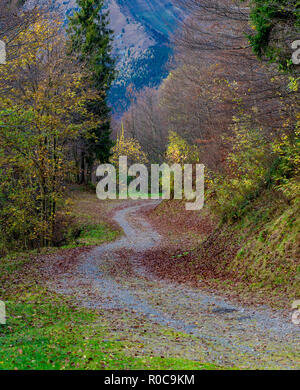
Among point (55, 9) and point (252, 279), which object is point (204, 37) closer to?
point (55, 9)

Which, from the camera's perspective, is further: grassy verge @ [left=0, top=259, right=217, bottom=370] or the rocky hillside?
the rocky hillside

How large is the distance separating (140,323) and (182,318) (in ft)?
3.57

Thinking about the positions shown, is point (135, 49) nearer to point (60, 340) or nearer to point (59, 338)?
point (59, 338)

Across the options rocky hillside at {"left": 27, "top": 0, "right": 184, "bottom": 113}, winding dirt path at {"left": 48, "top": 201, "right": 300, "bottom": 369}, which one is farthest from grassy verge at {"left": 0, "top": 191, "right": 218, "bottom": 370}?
rocky hillside at {"left": 27, "top": 0, "right": 184, "bottom": 113}

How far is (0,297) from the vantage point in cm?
1016

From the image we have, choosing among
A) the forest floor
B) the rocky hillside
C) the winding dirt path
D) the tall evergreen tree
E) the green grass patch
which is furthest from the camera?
the rocky hillside

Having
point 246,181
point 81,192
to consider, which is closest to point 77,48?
point 246,181

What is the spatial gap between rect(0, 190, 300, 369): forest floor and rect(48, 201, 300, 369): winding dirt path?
0.02m

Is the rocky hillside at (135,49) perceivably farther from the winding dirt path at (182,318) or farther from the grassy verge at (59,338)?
the grassy verge at (59,338)

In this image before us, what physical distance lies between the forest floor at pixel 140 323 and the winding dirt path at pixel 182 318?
2cm

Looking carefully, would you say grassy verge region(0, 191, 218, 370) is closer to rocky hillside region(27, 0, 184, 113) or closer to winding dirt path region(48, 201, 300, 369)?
winding dirt path region(48, 201, 300, 369)

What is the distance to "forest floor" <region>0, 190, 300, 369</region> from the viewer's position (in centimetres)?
575

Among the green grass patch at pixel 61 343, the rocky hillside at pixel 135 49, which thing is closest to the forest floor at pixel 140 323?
the green grass patch at pixel 61 343

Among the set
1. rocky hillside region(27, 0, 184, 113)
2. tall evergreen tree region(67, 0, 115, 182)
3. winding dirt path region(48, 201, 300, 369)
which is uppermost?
rocky hillside region(27, 0, 184, 113)
